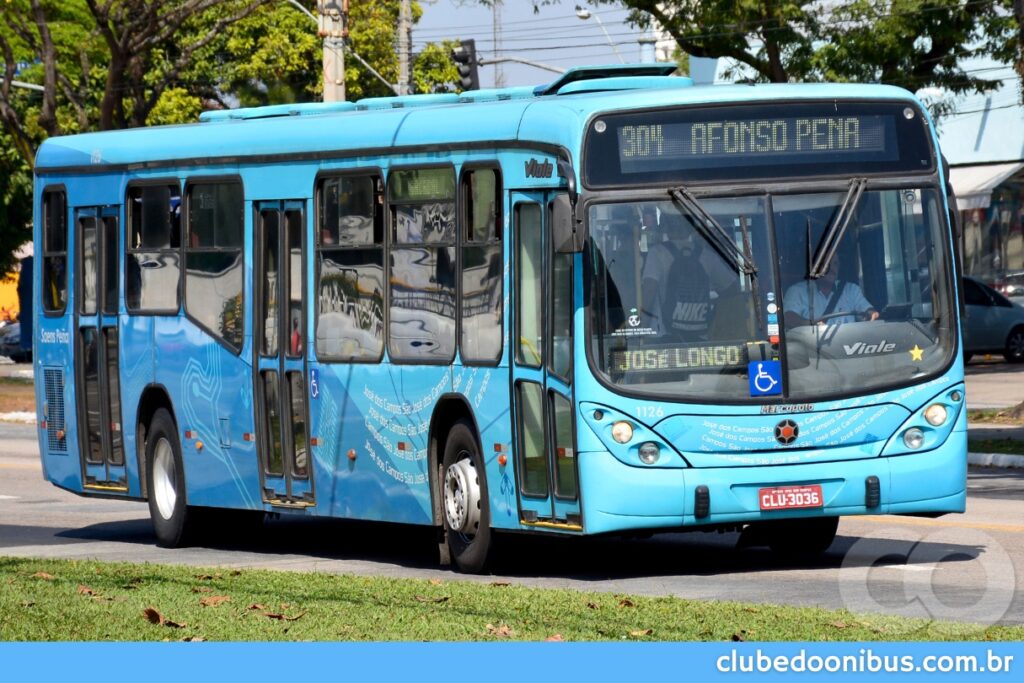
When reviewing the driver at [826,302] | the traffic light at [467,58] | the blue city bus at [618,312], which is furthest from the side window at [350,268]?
the traffic light at [467,58]

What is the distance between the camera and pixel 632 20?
37625mm

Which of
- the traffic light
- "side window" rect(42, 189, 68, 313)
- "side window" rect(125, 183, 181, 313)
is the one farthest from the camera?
the traffic light

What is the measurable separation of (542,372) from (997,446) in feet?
35.5

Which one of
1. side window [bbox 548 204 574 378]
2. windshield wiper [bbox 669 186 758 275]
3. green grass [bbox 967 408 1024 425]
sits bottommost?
green grass [bbox 967 408 1024 425]

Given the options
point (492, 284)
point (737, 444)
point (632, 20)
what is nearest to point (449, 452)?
point (492, 284)

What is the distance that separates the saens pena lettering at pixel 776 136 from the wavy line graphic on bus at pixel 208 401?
15.5 ft

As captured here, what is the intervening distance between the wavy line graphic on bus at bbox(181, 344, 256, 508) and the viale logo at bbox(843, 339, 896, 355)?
197 inches

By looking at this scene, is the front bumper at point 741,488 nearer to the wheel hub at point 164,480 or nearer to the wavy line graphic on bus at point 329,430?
the wavy line graphic on bus at point 329,430

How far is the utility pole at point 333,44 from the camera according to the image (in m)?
25.9

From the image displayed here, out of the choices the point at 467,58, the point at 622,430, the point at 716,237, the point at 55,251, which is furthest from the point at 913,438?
the point at 467,58

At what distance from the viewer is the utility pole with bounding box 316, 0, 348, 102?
25.9m

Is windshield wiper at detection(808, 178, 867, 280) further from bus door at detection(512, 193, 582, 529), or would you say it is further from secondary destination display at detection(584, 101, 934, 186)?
bus door at detection(512, 193, 582, 529)

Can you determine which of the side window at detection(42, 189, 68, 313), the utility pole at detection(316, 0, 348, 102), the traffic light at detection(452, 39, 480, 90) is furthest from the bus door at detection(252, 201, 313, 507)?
the traffic light at detection(452, 39, 480, 90)

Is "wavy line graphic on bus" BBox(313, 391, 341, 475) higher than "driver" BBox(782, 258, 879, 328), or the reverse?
"driver" BBox(782, 258, 879, 328)
